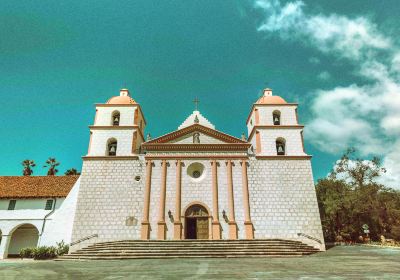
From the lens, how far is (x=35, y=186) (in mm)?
24141

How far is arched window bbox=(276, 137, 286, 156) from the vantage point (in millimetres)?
22939

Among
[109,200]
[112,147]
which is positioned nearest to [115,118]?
[112,147]

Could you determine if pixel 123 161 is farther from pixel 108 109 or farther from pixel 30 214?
pixel 30 214

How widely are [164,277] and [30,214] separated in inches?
749

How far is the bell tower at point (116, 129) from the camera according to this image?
22328mm

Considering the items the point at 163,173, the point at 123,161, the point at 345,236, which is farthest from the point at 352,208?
the point at 123,161

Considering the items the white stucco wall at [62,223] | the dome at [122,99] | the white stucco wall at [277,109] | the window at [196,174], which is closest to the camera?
the white stucco wall at [62,223]

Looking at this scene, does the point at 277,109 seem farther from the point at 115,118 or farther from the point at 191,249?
the point at 115,118

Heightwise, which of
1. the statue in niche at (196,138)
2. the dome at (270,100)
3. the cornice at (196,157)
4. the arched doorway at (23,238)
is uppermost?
the dome at (270,100)

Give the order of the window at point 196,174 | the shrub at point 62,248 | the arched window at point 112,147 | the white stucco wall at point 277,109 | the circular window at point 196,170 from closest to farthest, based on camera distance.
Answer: the shrub at point 62,248 → the circular window at point 196,170 → the window at point 196,174 → the arched window at point 112,147 → the white stucco wall at point 277,109

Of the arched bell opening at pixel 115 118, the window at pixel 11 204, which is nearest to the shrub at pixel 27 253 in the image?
the window at pixel 11 204

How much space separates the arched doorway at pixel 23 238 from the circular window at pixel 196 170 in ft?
49.0

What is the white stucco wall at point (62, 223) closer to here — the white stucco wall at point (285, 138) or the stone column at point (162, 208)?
the stone column at point (162, 208)

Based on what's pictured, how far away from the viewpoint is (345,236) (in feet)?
109
